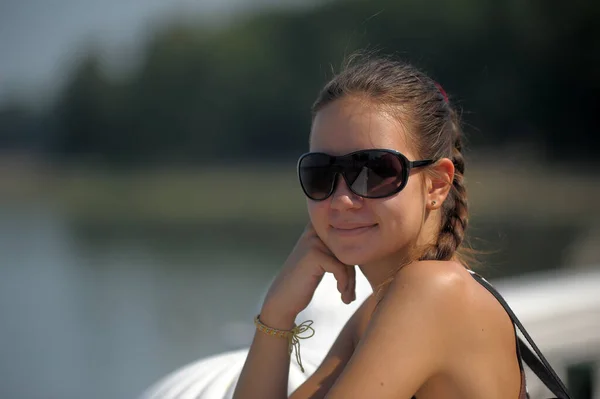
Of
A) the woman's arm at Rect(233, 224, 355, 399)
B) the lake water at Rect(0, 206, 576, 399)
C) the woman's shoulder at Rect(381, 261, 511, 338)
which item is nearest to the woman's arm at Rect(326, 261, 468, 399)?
the woman's shoulder at Rect(381, 261, 511, 338)

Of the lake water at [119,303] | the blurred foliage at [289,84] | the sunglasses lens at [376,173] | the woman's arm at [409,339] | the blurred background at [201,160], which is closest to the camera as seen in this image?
the woman's arm at [409,339]

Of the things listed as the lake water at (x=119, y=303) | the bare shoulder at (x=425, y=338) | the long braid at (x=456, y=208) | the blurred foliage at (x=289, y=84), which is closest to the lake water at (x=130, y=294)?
the lake water at (x=119, y=303)

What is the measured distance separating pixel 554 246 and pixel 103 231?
1346cm

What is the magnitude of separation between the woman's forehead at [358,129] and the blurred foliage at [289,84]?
24.0 m

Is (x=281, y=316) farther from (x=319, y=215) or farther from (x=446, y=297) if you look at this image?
(x=446, y=297)

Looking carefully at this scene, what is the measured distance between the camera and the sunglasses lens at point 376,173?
1.50m

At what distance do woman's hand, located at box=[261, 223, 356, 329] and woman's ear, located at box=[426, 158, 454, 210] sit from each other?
29cm

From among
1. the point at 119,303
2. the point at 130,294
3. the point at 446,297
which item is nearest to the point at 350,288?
the point at 446,297

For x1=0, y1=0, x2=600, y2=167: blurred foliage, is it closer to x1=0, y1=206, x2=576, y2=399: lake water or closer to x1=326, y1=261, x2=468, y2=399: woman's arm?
x1=0, y1=206, x2=576, y2=399: lake water

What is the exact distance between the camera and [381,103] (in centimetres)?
153

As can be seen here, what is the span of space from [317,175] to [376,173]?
0.15 metres

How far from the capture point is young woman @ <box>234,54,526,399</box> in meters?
1.38

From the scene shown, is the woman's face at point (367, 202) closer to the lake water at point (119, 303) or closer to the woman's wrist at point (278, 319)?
the woman's wrist at point (278, 319)

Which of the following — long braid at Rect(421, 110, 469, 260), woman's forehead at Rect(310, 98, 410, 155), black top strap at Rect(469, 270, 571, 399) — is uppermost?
woman's forehead at Rect(310, 98, 410, 155)
